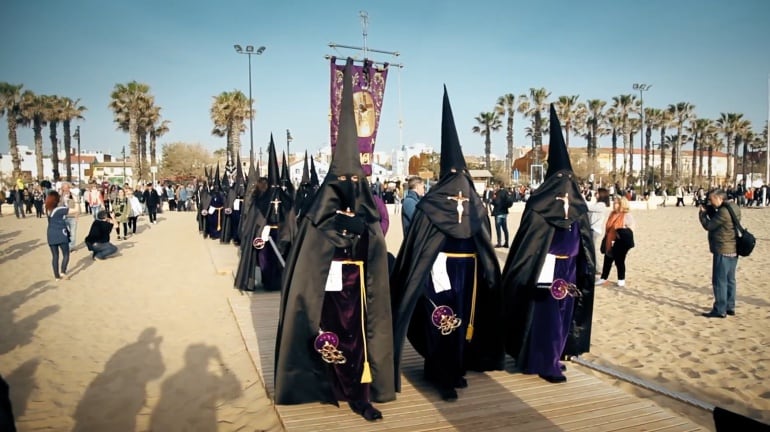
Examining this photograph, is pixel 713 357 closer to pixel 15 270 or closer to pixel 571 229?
pixel 571 229

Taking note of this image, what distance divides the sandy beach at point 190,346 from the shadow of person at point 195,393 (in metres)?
0.02

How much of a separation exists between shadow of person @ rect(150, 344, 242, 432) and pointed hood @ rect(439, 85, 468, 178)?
11.4 feet

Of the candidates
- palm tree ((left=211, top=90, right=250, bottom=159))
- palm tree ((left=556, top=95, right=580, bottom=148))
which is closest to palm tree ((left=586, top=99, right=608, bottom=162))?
palm tree ((left=556, top=95, right=580, bottom=148))

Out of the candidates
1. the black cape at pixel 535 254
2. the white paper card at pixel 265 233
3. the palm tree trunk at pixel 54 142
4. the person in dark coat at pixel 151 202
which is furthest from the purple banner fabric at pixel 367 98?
the palm tree trunk at pixel 54 142

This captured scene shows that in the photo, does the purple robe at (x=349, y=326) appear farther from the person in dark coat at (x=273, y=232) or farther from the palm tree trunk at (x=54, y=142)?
the palm tree trunk at (x=54, y=142)

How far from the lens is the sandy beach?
5.39 meters

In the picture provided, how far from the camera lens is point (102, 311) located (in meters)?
9.59

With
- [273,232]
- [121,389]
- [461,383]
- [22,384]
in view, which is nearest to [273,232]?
[273,232]

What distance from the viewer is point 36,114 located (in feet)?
182

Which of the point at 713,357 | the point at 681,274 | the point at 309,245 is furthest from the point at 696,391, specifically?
the point at 681,274

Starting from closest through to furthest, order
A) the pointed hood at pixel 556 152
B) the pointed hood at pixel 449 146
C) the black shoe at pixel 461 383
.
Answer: the black shoe at pixel 461 383 → the pointed hood at pixel 449 146 → the pointed hood at pixel 556 152

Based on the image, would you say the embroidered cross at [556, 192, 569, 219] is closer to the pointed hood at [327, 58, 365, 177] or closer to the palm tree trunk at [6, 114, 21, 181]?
the pointed hood at [327, 58, 365, 177]

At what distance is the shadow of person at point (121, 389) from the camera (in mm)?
5105

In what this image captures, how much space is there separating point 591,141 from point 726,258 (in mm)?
65188
